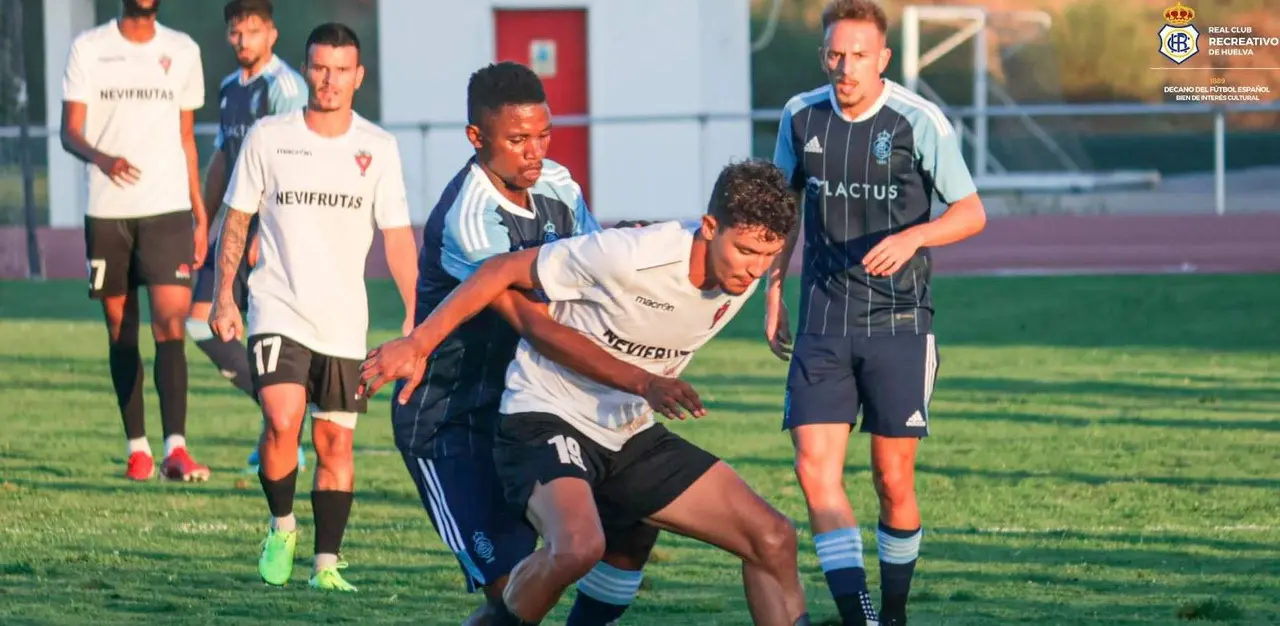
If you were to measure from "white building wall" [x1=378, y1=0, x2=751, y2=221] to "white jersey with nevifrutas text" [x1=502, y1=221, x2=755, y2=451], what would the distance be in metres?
19.6

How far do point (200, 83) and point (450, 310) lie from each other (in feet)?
16.7

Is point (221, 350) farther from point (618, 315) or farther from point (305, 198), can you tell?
point (618, 315)

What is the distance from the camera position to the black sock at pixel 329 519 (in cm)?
699

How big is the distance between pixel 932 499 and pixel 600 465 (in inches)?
145

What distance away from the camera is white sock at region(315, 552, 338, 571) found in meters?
6.96

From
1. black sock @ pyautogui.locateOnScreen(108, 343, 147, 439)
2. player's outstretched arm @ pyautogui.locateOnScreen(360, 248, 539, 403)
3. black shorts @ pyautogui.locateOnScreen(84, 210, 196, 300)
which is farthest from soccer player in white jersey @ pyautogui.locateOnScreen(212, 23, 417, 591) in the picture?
black sock @ pyautogui.locateOnScreen(108, 343, 147, 439)

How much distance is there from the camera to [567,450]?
5.25 m

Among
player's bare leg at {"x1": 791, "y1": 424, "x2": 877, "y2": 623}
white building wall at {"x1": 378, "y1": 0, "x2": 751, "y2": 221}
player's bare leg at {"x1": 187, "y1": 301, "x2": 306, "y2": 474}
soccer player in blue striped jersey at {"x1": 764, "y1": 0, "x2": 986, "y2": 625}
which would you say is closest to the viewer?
player's bare leg at {"x1": 791, "y1": 424, "x2": 877, "y2": 623}

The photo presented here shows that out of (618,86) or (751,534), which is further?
(618,86)

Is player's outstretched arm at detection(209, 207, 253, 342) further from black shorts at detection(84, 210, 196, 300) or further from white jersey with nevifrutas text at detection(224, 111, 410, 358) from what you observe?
black shorts at detection(84, 210, 196, 300)

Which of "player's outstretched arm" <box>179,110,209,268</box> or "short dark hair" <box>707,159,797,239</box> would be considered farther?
"player's outstretched arm" <box>179,110,209,268</box>

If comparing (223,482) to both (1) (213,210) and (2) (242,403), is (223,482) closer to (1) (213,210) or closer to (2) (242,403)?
(1) (213,210)

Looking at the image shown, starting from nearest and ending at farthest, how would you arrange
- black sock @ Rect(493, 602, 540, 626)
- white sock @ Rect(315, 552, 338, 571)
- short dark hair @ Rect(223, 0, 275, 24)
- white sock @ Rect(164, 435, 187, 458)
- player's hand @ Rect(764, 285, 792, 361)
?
black sock @ Rect(493, 602, 540, 626)
player's hand @ Rect(764, 285, 792, 361)
white sock @ Rect(315, 552, 338, 571)
short dark hair @ Rect(223, 0, 275, 24)
white sock @ Rect(164, 435, 187, 458)

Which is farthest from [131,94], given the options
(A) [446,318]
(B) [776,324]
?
(A) [446,318]
